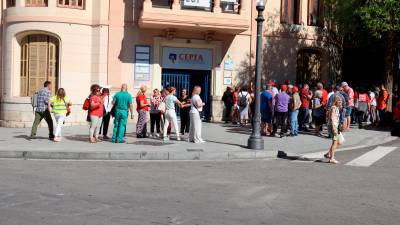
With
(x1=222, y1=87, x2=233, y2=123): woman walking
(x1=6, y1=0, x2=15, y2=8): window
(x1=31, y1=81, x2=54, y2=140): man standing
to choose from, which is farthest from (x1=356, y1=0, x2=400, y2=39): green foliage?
(x1=6, y1=0, x2=15, y2=8): window

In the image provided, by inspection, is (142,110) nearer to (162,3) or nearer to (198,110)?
(198,110)

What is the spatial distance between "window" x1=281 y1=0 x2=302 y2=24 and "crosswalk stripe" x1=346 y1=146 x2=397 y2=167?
979 cm

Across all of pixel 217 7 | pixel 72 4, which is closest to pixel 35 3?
pixel 72 4

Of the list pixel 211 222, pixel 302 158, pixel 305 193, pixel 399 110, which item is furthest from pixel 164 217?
pixel 399 110

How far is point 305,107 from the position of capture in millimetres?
18453

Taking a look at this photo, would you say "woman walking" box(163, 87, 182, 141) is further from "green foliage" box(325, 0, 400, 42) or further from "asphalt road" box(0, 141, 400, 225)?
"green foliage" box(325, 0, 400, 42)

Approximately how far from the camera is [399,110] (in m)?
18.7

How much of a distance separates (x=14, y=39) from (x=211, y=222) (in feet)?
53.9

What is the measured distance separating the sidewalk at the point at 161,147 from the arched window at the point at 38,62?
9.36 ft

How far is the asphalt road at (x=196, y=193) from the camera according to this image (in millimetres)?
6781

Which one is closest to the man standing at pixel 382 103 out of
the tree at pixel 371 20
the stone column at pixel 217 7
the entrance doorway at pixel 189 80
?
the tree at pixel 371 20

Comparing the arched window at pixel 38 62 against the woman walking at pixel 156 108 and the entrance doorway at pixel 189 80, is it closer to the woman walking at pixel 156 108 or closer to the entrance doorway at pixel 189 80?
the entrance doorway at pixel 189 80

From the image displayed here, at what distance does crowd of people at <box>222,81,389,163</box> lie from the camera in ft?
55.5

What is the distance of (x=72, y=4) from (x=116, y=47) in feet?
7.70
